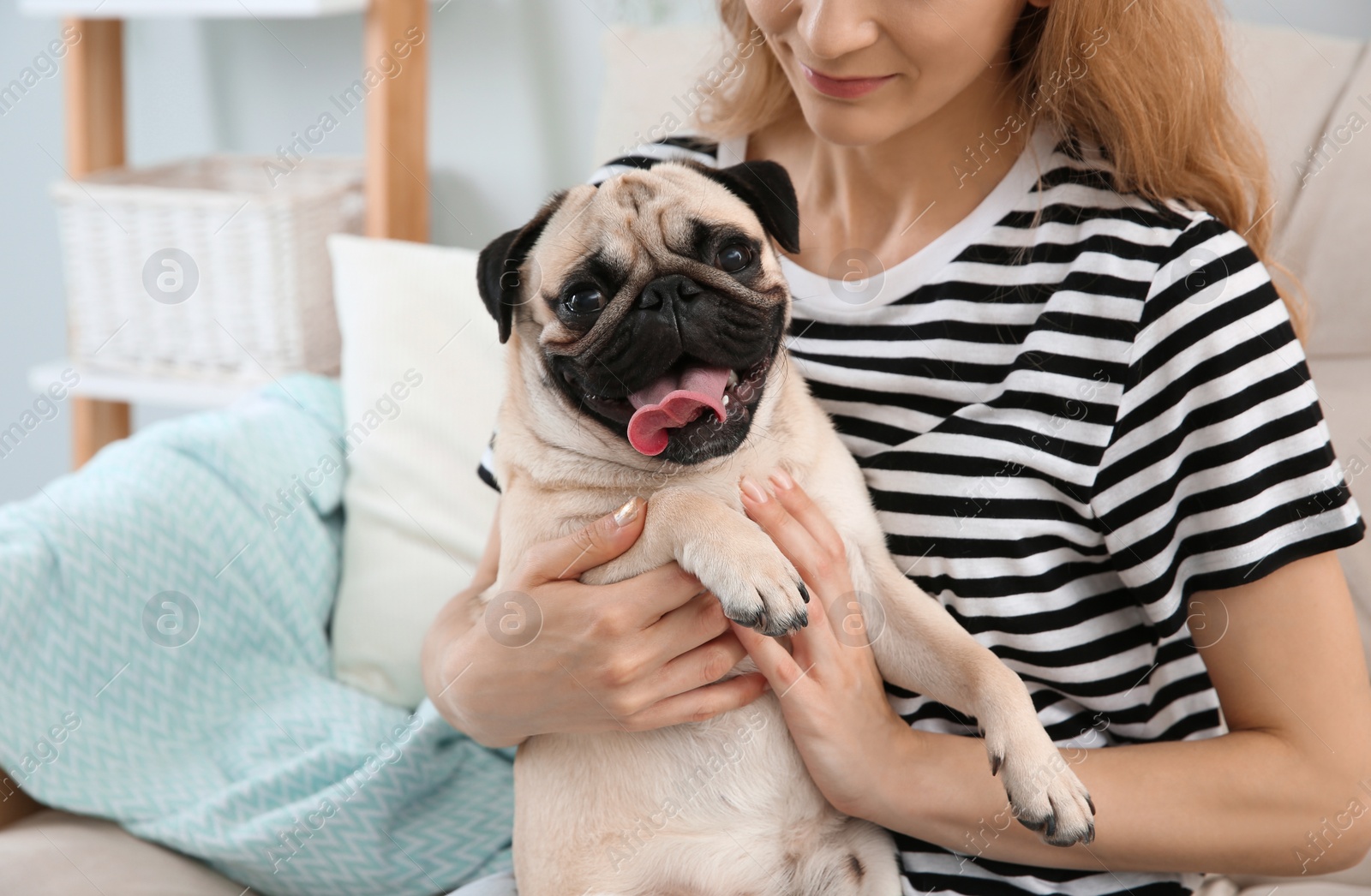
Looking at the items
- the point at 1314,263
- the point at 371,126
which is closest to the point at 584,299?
the point at 1314,263

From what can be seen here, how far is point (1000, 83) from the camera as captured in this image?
1.33 m

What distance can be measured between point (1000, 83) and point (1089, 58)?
0.15m

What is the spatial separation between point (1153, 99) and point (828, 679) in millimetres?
762

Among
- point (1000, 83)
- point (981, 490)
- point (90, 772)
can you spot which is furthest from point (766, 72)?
point (90, 772)

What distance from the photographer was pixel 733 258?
1216 millimetres

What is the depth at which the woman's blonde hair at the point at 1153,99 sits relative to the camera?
46.4 inches

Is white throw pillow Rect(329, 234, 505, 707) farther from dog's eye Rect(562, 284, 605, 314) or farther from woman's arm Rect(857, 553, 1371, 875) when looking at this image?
woman's arm Rect(857, 553, 1371, 875)

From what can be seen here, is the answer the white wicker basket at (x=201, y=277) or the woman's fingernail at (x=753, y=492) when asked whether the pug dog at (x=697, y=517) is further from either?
the white wicker basket at (x=201, y=277)

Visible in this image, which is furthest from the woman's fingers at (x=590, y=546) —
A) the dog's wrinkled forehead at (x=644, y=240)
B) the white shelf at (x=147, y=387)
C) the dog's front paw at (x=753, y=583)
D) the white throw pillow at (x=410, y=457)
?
the white shelf at (x=147, y=387)

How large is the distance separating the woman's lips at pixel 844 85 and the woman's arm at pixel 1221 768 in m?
0.47

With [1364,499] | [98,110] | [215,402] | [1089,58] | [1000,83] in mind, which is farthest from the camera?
[98,110]

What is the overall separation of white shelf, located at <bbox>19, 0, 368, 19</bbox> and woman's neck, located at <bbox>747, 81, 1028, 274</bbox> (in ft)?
4.37

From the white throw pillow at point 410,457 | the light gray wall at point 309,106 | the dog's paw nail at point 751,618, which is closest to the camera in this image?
the dog's paw nail at point 751,618

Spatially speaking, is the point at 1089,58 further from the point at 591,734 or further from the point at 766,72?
the point at 591,734
